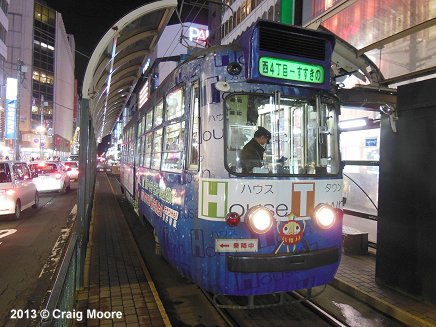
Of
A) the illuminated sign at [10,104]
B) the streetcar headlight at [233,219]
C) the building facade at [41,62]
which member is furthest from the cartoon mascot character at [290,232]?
the building facade at [41,62]

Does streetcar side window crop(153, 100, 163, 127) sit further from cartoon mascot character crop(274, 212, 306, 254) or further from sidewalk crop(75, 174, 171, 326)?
cartoon mascot character crop(274, 212, 306, 254)

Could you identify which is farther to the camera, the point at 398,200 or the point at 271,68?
the point at 398,200

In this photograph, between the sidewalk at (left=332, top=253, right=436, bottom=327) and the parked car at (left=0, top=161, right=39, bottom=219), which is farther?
the parked car at (left=0, top=161, right=39, bottom=219)

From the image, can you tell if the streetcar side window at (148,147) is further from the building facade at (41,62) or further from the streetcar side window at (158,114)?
the building facade at (41,62)

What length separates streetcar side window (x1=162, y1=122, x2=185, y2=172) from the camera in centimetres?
481

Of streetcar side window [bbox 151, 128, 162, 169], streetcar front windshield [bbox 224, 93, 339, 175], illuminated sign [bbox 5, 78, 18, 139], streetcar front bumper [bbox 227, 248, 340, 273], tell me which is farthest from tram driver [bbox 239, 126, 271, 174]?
illuminated sign [bbox 5, 78, 18, 139]

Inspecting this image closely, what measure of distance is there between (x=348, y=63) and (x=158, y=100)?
3.31 m

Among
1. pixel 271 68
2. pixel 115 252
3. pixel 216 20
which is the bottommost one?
pixel 115 252

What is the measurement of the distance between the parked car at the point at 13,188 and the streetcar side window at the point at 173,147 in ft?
23.7

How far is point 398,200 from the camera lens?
5324 mm

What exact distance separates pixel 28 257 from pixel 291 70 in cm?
624

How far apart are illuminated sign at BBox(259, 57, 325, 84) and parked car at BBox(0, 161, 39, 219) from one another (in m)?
9.48

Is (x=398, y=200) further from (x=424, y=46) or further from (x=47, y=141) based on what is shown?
(x=47, y=141)

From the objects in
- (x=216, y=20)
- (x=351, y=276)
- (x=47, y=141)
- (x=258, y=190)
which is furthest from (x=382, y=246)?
(x=47, y=141)
